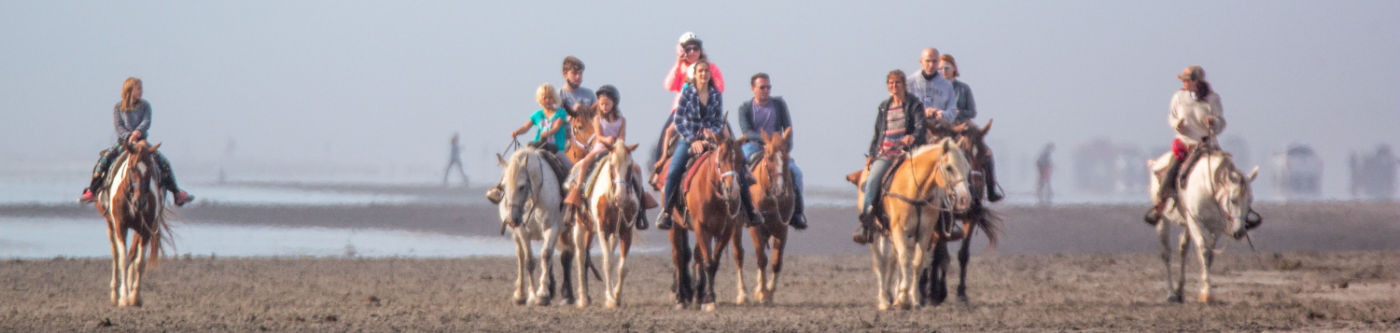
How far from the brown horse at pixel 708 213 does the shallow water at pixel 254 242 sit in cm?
929

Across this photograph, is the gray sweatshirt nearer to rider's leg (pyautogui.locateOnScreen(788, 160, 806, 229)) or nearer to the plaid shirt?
the plaid shirt

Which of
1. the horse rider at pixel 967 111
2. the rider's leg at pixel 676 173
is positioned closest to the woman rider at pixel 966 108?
the horse rider at pixel 967 111

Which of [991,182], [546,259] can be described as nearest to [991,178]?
[991,182]

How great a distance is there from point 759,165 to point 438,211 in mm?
17564

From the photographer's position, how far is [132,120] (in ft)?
43.7

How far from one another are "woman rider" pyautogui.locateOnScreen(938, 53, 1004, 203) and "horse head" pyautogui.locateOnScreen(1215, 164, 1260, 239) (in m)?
2.00

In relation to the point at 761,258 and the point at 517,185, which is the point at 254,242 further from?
the point at 761,258

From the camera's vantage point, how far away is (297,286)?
618 inches

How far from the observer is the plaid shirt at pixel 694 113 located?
1219 centimetres

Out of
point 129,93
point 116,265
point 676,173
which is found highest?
point 129,93

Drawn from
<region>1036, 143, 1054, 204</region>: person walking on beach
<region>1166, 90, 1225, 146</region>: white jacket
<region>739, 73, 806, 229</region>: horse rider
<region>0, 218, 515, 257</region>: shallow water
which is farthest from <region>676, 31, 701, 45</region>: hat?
<region>1036, 143, 1054, 204</region>: person walking on beach

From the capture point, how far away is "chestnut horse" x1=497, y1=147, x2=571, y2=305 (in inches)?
494

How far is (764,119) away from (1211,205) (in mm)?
4196

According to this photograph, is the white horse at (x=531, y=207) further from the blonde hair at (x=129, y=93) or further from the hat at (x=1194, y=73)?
the hat at (x=1194, y=73)
